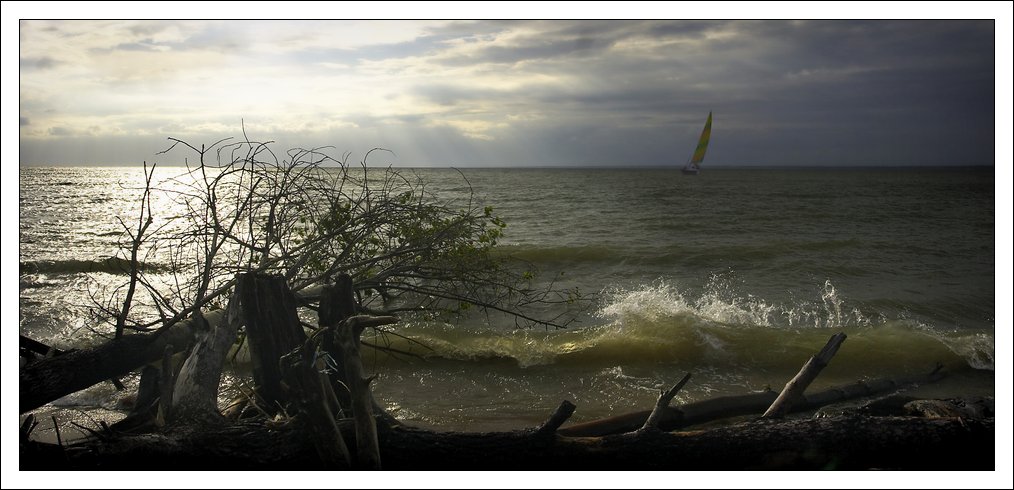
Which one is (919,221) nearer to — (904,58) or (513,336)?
(904,58)

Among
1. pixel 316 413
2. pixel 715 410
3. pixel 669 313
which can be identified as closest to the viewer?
pixel 316 413

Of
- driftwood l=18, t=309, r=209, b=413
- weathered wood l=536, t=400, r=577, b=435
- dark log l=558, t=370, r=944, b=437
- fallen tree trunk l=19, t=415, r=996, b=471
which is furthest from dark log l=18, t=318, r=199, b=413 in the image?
dark log l=558, t=370, r=944, b=437

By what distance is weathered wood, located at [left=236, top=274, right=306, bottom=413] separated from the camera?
487 cm

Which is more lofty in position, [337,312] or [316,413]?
[337,312]

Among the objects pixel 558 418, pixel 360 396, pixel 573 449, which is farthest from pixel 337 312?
pixel 573 449

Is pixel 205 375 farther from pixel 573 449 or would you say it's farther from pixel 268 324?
pixel 573 449

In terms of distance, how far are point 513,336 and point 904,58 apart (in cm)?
587

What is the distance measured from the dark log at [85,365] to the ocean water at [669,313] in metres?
1.08

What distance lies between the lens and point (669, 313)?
9.77 meters

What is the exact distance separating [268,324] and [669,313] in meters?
6.20

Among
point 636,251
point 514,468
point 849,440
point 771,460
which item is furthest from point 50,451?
point 636,251

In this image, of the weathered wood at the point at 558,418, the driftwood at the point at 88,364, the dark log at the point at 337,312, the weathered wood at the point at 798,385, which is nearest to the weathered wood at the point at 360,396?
the dark log at the point at 337,312

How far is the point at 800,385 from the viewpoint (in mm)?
5340

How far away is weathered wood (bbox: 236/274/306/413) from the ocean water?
0.26 meters
